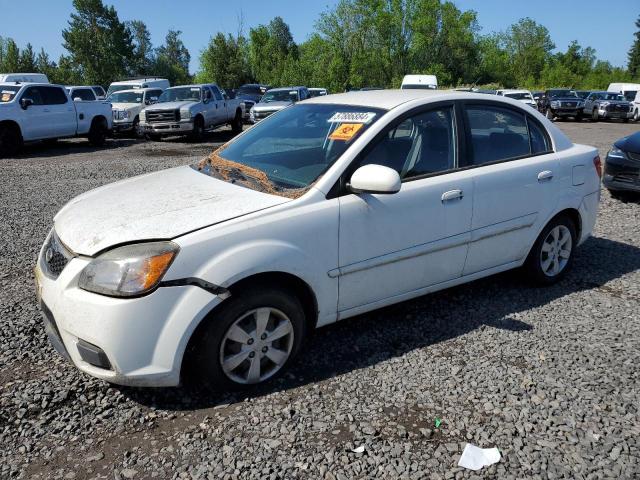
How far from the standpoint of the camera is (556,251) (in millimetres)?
4648

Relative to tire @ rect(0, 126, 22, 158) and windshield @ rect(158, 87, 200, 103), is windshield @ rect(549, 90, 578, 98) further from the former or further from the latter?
tire @ rect(0, 126, 22, 158)

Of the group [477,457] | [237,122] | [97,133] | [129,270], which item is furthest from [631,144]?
[237,122]

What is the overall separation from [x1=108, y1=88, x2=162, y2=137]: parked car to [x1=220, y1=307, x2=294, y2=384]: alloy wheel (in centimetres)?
1632

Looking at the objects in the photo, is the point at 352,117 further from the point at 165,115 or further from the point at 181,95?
the point at 181,95

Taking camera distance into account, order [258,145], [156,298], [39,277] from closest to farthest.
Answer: [156,298] → [39,277] → [258,145]

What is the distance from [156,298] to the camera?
2.64 metres

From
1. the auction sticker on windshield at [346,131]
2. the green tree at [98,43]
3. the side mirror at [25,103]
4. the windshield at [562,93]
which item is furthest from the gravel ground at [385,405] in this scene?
the green tree at [98,43]

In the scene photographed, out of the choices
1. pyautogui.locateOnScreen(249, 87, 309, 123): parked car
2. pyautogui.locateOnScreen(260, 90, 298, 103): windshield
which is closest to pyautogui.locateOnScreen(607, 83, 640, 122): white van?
pyautogui.locateOnScreen(249, 87, 309, 123): parked car

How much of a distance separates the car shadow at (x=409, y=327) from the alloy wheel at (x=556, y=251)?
0.55 ft

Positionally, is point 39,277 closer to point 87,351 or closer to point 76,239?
point 76,239

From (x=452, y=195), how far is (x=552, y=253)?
1.51 m

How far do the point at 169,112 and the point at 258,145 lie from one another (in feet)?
47.9

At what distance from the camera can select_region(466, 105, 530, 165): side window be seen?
157 inches

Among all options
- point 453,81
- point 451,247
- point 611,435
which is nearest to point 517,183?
point 451,247
